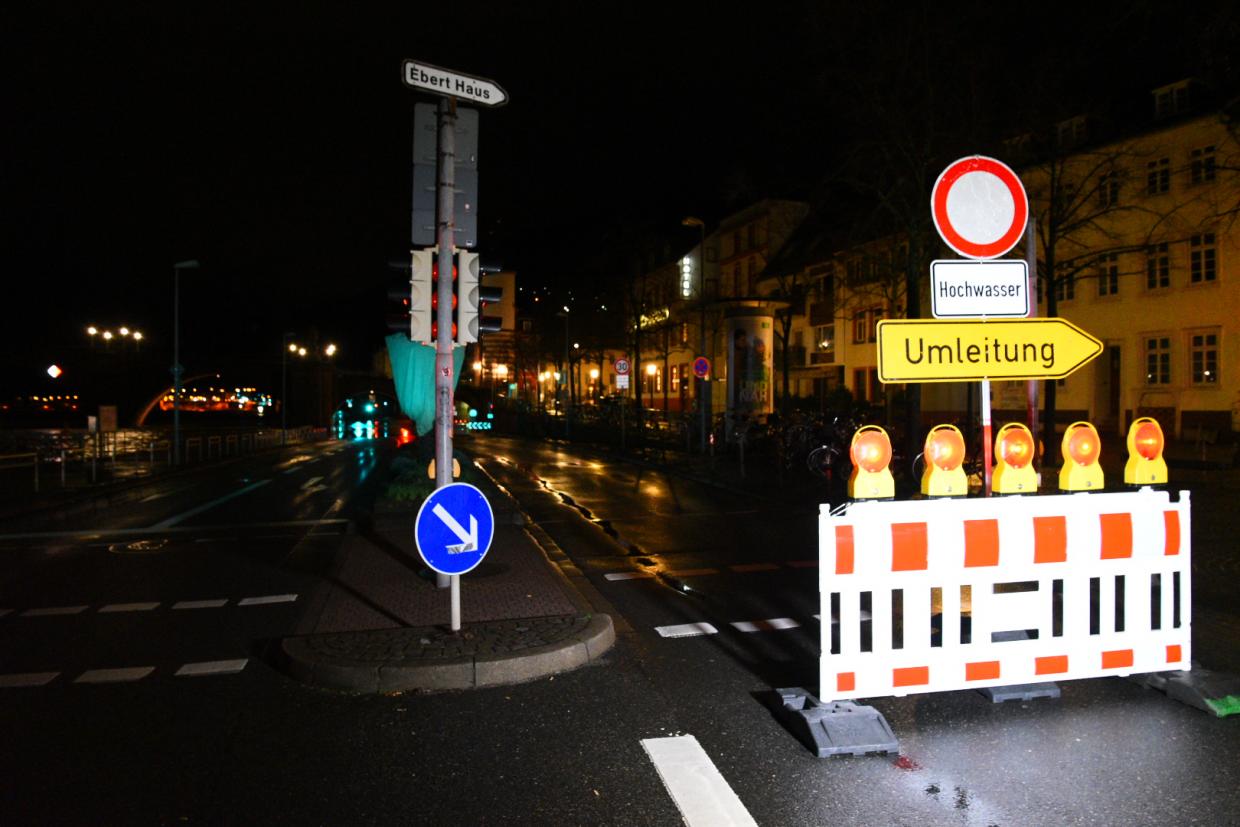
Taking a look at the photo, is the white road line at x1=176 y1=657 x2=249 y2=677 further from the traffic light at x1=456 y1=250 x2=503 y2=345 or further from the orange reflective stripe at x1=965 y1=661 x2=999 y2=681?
the orange reflective stripe at x1=965 y1=661 x2=999 y2=681

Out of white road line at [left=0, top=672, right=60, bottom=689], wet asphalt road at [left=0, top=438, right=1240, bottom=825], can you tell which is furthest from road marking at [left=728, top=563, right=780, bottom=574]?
white road line at [left=0, top=672, right=60, bottom=689]

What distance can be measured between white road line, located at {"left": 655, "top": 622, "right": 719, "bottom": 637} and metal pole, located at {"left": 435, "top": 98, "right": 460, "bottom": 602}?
1869 millimetres

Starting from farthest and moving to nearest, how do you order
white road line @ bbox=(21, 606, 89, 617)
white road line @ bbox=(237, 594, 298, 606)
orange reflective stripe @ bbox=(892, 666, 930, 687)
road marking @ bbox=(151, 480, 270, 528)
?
road marking @ bbox=(151, 480, 270, 528) → white road line @ bbox=(237, 594, 298, 606) → white road line @ bbox=(21, 606, 89, 617) → orange reflective stripe @ bbox=(892, 666, 930, 687)

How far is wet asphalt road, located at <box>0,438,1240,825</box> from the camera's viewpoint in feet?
12.3

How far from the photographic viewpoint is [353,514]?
15141mm

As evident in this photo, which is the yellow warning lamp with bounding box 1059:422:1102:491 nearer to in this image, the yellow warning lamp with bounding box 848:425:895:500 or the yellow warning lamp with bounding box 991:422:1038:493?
the yellow warning lamp with bounding box 991:422:1038:493

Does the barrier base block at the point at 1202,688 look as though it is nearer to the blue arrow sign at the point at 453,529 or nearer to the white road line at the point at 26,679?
the blue arrow sign at the point at 453,529

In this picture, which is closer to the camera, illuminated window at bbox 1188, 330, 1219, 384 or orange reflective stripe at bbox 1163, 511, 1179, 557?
orange reflective stripe at bbox 1163, 511, 1179, 557

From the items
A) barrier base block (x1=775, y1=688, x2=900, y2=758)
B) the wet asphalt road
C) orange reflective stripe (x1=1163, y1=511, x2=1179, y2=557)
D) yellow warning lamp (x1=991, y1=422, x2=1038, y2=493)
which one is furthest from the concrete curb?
orange reflective stripe (x1=1163, y1=511, x2=1179, y2=557)

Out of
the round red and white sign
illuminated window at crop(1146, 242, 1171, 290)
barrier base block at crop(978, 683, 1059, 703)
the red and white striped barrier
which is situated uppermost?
illuminated window at crop(1146, 242, 1171, 290)

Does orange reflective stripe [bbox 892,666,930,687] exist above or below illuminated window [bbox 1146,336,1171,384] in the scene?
below

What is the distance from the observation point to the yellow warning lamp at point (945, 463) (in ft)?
16.2

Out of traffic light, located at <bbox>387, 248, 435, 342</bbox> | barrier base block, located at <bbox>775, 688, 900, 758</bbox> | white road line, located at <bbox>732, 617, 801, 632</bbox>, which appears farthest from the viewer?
traffic light, located at <bbox>387, 248, 435, 342</bbox>

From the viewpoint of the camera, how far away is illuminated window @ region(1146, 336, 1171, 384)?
27.4 m
